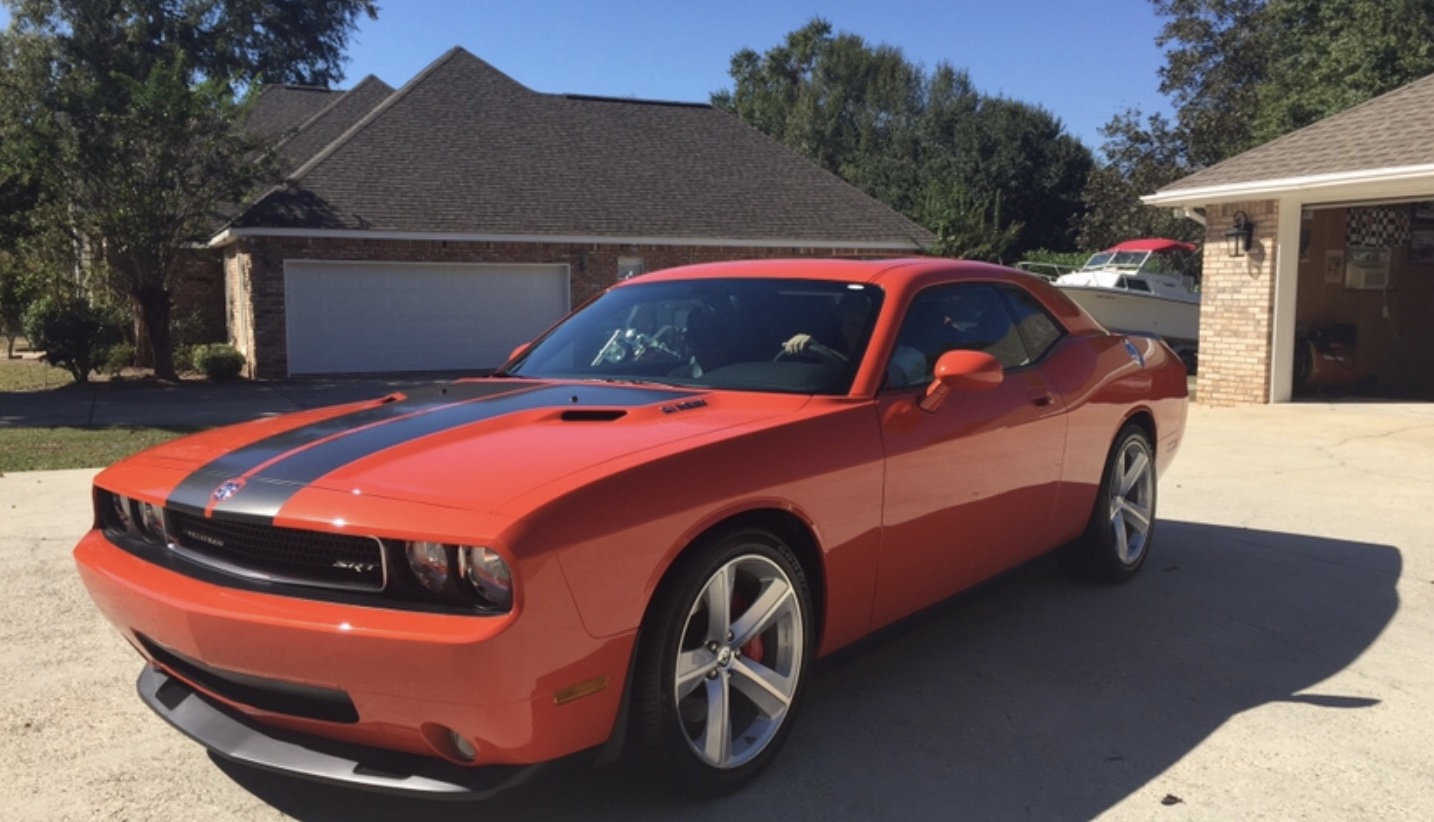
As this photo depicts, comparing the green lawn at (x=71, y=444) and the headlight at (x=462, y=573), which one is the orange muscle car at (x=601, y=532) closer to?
the headlight at (x=462, y=573)

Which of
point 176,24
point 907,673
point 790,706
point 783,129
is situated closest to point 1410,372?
point 907,673

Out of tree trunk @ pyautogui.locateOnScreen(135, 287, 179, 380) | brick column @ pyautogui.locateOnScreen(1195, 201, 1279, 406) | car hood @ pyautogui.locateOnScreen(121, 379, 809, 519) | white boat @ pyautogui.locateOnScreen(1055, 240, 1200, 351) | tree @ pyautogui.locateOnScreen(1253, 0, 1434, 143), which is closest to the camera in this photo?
car hood @ pyautogui.locateOnScreen(121, 379, 809, 519)

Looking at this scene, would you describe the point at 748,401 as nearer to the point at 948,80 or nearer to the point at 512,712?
the point at 512,712

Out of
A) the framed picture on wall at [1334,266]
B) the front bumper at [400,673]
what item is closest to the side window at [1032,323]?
the front bumper at [400,673]

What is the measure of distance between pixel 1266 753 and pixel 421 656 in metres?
2.66

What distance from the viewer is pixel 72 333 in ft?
54.3

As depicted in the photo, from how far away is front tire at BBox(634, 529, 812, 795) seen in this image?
9.62 feet

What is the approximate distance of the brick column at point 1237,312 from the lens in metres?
13.4

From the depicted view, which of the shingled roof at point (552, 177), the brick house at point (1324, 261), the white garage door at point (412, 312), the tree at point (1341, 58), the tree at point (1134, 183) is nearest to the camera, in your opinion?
the brick house at point (1324, 261)

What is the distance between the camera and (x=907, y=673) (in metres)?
4.27

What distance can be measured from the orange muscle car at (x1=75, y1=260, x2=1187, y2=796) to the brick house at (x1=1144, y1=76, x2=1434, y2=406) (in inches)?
396

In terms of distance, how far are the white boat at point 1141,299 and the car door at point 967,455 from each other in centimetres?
1586

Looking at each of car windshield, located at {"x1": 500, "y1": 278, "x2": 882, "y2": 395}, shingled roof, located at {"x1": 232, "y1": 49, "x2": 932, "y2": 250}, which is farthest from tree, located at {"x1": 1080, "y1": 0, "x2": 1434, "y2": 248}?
car windshield, located at {"x1": 500, "y1": 278, "x2": 882, "y2": 395}

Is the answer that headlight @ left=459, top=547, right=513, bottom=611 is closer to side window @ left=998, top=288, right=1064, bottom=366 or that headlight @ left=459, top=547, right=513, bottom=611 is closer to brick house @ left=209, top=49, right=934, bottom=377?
side window @ left=998, top=288, right=1064, bottom=366
